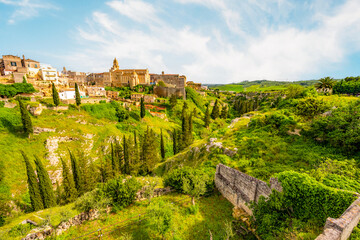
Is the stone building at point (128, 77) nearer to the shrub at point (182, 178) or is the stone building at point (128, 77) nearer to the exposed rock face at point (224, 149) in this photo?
the exposed rock face at point (224, 149)

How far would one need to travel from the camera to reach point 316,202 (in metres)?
9.26

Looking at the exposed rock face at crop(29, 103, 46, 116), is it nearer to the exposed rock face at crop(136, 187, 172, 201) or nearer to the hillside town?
the hillside town

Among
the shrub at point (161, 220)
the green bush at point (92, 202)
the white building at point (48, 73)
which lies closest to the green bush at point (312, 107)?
the shrub at point (161, 220)

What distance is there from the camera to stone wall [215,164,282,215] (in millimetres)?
13766

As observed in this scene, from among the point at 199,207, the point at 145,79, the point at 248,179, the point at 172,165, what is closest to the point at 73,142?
the point at 172,165

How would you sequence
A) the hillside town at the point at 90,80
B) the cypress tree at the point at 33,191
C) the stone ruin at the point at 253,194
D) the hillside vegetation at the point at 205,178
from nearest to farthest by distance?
1. the stone ruin at the point at 253,194
2. the hillside vegetation at the point at 205,178
3. the cypress tree at the point at 33,191
4. the hillside town at the point at 90,80

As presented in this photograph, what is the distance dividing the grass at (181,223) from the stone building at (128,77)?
80044 millimetres

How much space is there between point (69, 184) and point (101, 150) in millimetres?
15778

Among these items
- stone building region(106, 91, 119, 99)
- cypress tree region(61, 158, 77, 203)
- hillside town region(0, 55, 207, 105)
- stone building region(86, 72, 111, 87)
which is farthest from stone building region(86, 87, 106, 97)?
cypress tree region(61, 158, 77, 203)

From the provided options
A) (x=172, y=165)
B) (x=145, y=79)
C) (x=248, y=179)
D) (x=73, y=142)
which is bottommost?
(x=172, y=165)

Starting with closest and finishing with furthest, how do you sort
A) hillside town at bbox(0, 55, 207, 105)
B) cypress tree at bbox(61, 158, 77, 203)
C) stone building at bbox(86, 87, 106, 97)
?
cypress tree at bbox(61, 158, 77, 203), hillside town at bbox(0, 55, 207, 105), stone building at bbox(86, 87, 106, 97)

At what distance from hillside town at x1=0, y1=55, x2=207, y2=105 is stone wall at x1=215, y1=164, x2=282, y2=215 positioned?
2143 inches

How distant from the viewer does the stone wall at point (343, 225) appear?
7.04 meters

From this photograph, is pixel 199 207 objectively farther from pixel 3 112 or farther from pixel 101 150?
→ pixel 3 112
